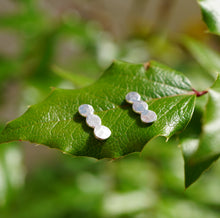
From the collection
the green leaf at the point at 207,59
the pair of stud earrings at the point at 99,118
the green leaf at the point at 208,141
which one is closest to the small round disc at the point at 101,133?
the pair of stud earrings at the point at 99,118

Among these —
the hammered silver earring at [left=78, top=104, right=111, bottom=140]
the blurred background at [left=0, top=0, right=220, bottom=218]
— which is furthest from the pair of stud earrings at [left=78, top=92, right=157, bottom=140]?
the blurred background at [left=0, top=0, right=220, bottom=218]

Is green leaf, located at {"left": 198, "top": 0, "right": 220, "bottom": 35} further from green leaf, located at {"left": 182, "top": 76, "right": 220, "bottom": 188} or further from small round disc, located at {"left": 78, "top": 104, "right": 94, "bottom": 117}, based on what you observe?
small round disc, located at {"left": 78, "top": 104, "right": 94, "bottom": 117}

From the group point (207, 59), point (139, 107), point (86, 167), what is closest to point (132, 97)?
point (139, 107)

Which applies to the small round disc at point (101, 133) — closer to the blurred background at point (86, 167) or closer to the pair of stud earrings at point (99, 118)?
the pair of stud earrings at point (99, 118)

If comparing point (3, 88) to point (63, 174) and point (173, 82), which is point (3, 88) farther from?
point (173, 82)

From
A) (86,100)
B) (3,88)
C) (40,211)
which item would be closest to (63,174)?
(40,211)

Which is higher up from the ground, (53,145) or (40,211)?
(53,145)

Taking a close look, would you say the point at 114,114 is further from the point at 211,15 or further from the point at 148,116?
the point at 211,15
